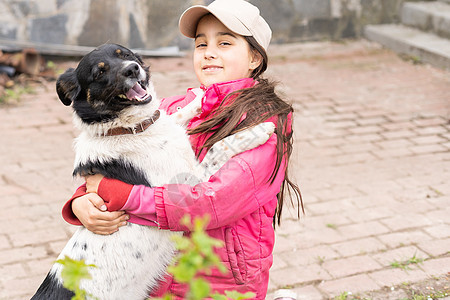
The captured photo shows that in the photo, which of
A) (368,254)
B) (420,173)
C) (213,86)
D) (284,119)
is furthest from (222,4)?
(420,173)

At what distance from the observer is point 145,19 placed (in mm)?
8398

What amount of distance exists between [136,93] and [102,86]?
167 millimetres

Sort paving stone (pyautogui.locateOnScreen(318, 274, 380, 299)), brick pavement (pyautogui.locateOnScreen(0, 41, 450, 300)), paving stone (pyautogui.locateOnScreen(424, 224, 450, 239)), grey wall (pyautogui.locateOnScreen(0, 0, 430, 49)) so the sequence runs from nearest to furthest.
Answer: paving stone (pyautogui.locateOnScreen(318, 274, 380, 299)) → brick pavement (pyautogui.locateOnScreen(0, 41, 450, 300)) → paving stone (pyautogui.locateOnScreen(424, 224, 450, 239)) → grey wall (pyautogui.locateOnScreen(0, 0, 430, 49))

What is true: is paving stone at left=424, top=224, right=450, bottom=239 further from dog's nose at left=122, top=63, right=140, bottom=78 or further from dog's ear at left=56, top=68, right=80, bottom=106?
dog's ear at left=56, top=68, right=80, bottom=106

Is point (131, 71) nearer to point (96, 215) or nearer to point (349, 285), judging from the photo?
point (96, 215)

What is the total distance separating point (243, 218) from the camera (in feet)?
8.45

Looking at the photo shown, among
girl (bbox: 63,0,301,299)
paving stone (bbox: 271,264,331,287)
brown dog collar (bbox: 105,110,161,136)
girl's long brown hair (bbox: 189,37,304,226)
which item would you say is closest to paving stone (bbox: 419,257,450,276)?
paving stone (bbox: 271,264,331,287)

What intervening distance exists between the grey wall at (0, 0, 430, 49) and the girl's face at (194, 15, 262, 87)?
226 inches

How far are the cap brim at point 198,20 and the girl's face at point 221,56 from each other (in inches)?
2.3

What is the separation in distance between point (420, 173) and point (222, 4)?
3.27 meters

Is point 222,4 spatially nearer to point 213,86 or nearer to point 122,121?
point 213,86

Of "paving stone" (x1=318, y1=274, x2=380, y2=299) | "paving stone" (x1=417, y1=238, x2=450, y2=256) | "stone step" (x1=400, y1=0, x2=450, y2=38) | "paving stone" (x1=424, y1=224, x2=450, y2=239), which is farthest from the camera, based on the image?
"stone step" (x1=400, y1=0, x2=450, y2=38)

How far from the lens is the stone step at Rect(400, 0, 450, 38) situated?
28.7ft

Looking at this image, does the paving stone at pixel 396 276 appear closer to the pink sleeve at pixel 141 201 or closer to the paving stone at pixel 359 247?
the paving stone at pixel 359 247
